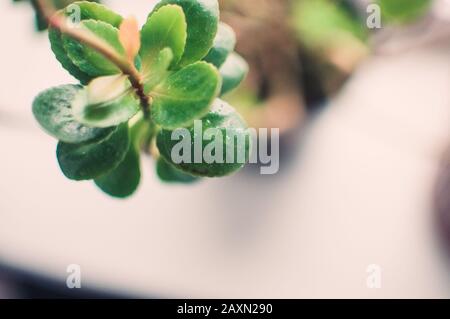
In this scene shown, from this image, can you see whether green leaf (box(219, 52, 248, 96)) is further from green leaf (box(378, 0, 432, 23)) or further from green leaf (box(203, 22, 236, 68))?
green leaf (box(378, 0, 432, 23))

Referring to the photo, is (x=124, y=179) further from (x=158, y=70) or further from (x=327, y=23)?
(x=327, y=23)

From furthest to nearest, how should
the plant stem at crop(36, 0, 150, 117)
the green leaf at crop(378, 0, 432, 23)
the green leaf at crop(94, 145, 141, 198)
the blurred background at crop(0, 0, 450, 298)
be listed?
the blurred background at crop(0, 0, 450, 298) → the green leaf at crop(378, 0, 432, 23) → the green leaf at crop(94, 145, 141, 198) → the plant stem at crop(36, 0, 150, 117)

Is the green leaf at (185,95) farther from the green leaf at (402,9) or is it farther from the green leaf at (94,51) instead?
the green leaf at (402,9)

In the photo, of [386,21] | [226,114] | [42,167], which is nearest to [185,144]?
[226,114]

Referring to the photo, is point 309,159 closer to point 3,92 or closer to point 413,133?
point 413,133

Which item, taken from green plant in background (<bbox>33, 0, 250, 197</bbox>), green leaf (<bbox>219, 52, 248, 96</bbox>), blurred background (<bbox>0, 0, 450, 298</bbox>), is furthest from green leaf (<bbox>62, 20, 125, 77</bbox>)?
blurred background (<bbox>0, 0, 450, 298</bbox>)

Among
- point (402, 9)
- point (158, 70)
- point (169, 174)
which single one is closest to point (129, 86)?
point (158, 70)
